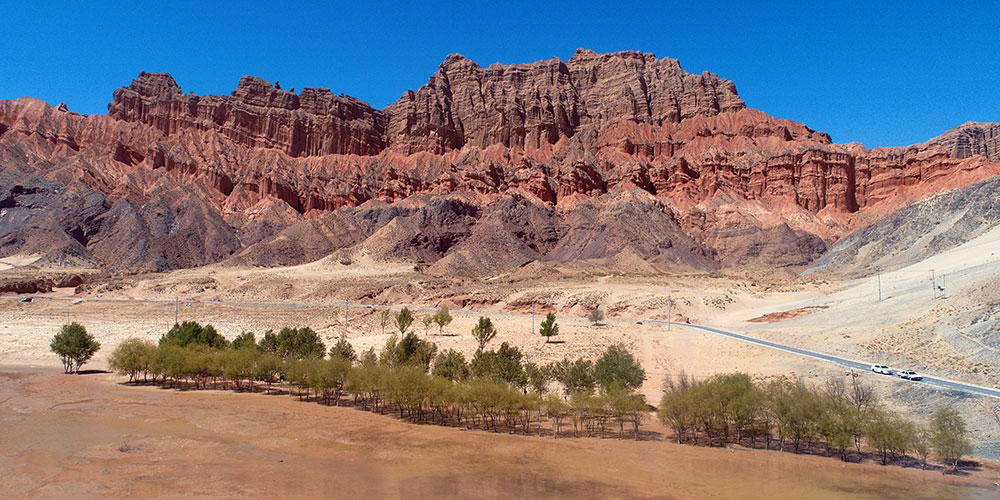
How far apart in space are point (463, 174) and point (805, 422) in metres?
128

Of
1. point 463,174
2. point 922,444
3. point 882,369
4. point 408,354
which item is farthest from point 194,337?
point 463,174

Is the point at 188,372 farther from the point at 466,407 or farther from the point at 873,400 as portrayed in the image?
the point at 873,400

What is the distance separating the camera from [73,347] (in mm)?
47281

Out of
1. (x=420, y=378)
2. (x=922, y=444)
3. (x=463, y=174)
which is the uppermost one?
(x=463, y=174)

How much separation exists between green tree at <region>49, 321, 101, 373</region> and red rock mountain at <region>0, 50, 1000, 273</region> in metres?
66.3

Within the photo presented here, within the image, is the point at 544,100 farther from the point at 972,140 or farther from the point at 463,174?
the point at 972,140

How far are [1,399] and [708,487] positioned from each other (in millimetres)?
40912

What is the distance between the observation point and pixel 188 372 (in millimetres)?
43188

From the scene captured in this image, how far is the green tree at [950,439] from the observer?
77.2 feet

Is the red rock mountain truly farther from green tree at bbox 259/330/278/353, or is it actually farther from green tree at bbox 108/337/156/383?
green tree at bbox 108/337/156/383

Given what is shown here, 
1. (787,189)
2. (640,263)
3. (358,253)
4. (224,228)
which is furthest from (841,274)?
(224,228)

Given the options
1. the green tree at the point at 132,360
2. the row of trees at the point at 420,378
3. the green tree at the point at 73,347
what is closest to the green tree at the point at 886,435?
the row of trees at the point at 420,378

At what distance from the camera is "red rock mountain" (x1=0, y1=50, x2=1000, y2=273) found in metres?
123

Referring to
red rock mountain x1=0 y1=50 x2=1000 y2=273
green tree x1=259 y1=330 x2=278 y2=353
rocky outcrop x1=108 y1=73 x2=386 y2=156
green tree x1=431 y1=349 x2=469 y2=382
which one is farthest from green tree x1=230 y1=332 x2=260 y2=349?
rocky outcrop x1=108 y1=73 x2=386 y2=156
